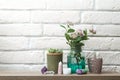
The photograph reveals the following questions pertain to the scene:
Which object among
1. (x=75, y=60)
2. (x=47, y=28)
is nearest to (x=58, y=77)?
(x=75, y=60)

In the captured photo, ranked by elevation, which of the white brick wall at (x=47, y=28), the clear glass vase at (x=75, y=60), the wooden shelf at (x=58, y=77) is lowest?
the wooden shelf at (x=58, y=77)

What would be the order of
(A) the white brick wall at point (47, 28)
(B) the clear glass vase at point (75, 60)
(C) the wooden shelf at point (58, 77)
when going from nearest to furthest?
(C) the wooden shelf at point (58, 77) < (B) the clear glass vase at point (75, 60) < (A) the white brick wall at point (47, 28)

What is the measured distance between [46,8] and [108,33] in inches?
17.3

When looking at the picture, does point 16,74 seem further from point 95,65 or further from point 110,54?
point 110,54

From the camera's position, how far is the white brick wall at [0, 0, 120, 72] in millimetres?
1657

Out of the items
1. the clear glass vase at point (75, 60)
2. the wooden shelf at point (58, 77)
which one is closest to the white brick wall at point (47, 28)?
the clear glass vase at point (75, 60)

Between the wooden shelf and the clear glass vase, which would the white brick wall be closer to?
the clear glass vase

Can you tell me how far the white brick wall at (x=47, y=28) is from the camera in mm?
1657

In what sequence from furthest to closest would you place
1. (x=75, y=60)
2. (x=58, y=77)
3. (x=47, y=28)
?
1. (x=47, y=28)
2. (x=75, y=60)
3. (x=58, y=77)

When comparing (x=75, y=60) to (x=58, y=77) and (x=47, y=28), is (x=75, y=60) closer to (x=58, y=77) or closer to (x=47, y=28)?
(x=58, y=77)

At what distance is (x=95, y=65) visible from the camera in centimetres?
146

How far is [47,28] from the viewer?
1665 mm

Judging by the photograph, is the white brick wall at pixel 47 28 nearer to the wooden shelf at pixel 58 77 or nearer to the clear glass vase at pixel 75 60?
the clear glass vase at pixel 75 60

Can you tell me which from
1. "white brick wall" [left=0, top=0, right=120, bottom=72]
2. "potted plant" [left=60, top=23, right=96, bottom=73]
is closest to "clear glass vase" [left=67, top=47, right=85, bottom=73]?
"potted plant" [left=60, top=23, right=96, bottom=73]
